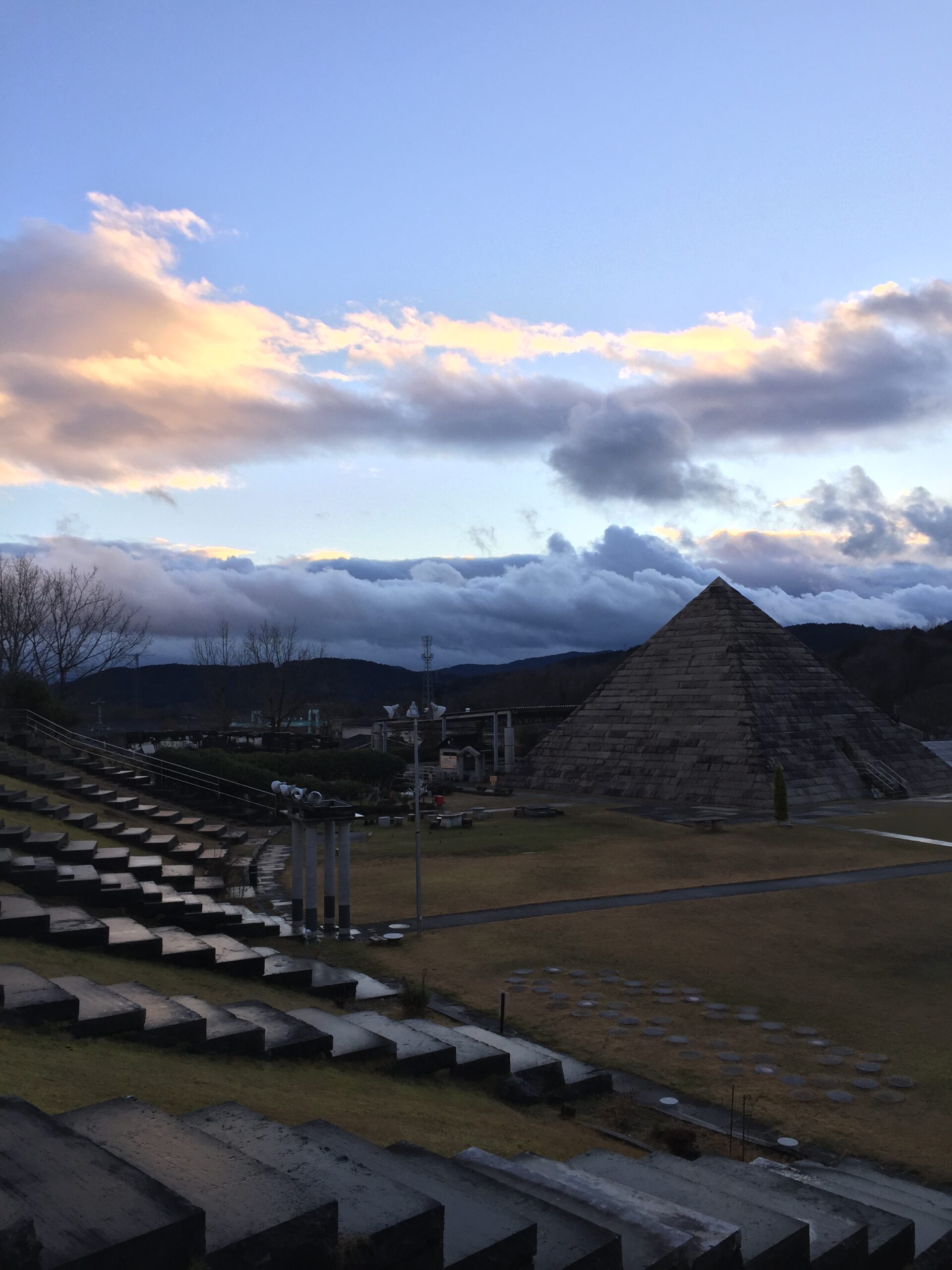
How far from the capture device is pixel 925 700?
8569 cm

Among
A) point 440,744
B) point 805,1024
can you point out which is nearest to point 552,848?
point 805,1024

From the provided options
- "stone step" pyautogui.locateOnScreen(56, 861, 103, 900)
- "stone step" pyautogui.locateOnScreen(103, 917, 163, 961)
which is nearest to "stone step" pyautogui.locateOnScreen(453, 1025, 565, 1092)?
"stone step" pyautogui.locateOnScreen(103, 917, 163, 961)

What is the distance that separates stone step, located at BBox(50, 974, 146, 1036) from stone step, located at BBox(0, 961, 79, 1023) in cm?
9

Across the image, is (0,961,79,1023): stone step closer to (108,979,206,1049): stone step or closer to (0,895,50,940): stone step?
(108,979,206,1049): stone step

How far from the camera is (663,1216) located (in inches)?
183

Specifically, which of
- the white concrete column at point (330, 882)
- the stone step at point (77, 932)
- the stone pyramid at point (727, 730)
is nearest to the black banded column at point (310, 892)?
the white concrete column at point (330, 882)

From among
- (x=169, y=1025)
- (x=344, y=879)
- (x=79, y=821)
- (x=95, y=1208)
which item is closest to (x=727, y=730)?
(x=344, y=879)

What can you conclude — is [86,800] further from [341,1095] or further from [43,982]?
[341,1095]

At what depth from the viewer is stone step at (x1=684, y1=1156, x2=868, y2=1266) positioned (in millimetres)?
4730

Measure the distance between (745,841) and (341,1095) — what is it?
1967 centimetres

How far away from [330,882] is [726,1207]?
1082 cm

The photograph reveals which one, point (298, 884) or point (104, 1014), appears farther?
point (298, 884)

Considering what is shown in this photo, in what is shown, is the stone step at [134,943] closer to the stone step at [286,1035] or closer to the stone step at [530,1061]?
the stone step at [286,1035]

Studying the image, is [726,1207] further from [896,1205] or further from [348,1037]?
[348,1037]
